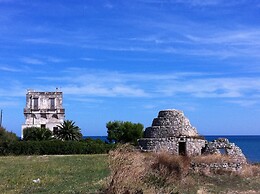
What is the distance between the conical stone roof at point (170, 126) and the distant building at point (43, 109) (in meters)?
48.0

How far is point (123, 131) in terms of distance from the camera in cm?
6956

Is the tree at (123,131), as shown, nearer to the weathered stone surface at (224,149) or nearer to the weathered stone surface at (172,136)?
the weathered stone surface at (172,136)

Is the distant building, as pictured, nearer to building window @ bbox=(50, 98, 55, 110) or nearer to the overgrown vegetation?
building window @ bbox=(50, 98, 55, 110)

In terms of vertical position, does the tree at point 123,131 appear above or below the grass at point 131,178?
above

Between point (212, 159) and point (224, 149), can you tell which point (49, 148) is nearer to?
point (224, 149)

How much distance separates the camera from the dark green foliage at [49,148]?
1950 inches

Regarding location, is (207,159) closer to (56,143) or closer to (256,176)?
(256,176)

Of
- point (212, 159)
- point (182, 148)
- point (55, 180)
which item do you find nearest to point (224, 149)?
point (182, 148)

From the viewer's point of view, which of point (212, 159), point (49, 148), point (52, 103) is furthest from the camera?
point (52, 103)

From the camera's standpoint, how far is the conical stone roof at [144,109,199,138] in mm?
38938

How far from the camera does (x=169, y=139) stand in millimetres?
38156

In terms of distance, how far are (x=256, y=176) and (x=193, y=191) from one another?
41.2 feet

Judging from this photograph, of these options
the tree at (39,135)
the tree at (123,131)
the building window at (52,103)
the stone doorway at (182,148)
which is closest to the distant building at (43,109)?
the building window at (52,103)

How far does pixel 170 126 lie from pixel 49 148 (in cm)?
1703
